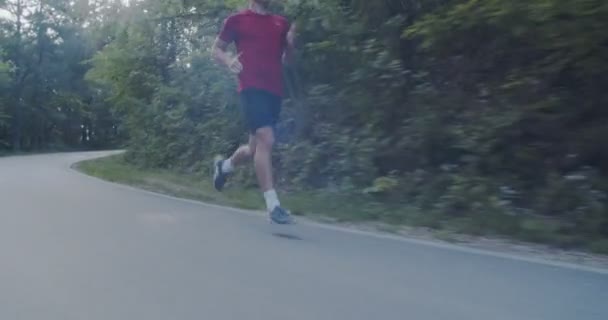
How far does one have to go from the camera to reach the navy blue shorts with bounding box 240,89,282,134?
7078 mm

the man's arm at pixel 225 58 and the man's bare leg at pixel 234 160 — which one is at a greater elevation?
the man's arm at pixel 225 58

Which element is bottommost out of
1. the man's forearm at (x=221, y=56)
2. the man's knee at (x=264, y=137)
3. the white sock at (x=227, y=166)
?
the white sock at (x=227, y=166)

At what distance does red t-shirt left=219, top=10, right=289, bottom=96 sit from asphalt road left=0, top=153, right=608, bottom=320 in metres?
1.32

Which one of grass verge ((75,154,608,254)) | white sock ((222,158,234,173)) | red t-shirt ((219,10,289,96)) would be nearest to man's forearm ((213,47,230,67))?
red t-shirt ((219,10,289,96))

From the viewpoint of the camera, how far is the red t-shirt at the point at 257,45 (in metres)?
7.04

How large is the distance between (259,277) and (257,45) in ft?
8.60

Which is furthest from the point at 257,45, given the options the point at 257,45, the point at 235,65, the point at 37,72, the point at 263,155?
the point at 37,72

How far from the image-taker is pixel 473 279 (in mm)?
4898

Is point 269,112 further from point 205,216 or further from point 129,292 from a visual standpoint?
point 129,292

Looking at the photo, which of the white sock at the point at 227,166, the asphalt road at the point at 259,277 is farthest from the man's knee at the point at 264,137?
the white sock at the point at 227,166

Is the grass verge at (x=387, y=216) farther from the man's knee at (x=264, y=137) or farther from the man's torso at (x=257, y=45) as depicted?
the man's torso at (x=257, y=45)

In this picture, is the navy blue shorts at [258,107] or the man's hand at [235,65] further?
the navy blue shorts at [258,107]

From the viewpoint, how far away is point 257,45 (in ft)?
23.2

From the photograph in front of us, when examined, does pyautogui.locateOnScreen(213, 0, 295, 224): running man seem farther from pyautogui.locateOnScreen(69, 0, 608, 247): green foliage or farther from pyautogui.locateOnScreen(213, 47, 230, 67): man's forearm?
pyautogui.locateOnScreen(69, 0, 608, 247): green foliage
